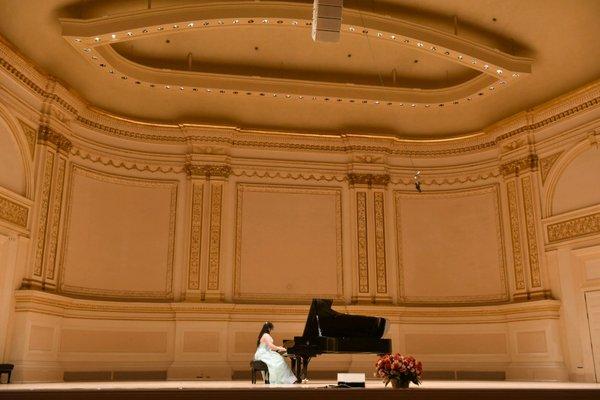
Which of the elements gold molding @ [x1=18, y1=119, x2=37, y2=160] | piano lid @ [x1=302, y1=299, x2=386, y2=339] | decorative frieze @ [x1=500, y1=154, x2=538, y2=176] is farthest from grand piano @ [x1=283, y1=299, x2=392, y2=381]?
gold molding @ [x1=18, y1=119, x2=37, y2=160]

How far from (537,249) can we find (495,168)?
79.7 inches

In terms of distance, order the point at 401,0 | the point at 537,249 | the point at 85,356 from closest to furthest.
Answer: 1. the point at 401,0
2. the point at 85,356
3. the point at 537,249

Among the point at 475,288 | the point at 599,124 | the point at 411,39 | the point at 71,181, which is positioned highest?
the point at 411,39

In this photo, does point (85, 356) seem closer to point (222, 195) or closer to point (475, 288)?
point (222, 195)

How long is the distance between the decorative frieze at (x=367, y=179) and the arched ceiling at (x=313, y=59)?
97 centimetres

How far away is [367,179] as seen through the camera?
12641 mm

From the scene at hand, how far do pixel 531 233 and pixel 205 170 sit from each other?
632 cm

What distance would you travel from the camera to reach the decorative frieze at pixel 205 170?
12.0m

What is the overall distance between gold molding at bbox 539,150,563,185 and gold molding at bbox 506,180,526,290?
64 centimetres

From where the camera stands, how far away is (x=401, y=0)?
9.23 m

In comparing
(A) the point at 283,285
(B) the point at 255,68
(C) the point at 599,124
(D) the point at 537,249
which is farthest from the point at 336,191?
(C) the point at 599,124

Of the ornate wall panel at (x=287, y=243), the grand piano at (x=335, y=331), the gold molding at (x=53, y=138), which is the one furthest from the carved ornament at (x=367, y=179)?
the gold molding at (x=53, y=138)

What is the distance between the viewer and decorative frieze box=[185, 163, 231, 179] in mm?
12049

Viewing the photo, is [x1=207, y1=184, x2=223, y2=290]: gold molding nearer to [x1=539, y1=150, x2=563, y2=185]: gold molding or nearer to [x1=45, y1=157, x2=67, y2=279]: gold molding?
[x1=45, y1=157, x2=67, y2=279]: gold molding
